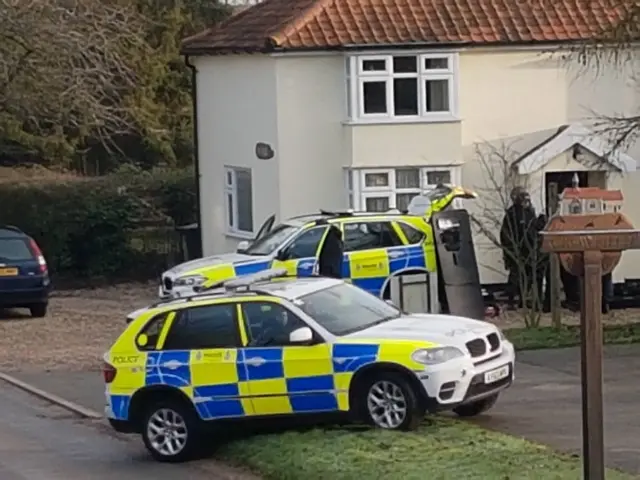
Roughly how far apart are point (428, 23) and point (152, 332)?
51.3 feet

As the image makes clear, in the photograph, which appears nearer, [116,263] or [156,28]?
[116,263]

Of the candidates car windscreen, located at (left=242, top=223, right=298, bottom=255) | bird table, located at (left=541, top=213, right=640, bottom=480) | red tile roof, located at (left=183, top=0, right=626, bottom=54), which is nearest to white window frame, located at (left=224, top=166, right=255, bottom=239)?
red tile roof, located at (left=183, top=0, right=626, bottom=54)

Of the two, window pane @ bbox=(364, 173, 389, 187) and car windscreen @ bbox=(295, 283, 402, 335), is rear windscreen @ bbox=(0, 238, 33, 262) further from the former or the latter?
car windscreen @ bbox=(295, 283, 402, 335)

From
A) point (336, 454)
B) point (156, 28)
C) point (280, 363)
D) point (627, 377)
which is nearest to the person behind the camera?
point (336, 454)

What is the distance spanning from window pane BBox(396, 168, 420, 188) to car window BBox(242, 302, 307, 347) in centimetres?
1503

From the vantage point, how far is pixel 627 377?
17.3 meters

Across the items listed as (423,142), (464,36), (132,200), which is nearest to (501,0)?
(464,36)

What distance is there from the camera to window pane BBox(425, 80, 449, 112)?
28.8 metres

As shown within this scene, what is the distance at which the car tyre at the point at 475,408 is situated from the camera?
14.5 meters

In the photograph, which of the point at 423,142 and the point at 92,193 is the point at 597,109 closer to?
the point at 423,142

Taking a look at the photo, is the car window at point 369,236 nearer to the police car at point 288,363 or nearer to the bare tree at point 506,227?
the bare tree at point 506,227

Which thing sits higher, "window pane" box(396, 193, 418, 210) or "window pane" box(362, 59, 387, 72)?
"window pane" box(362, 59, 387, 72)

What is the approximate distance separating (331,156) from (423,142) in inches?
70.4

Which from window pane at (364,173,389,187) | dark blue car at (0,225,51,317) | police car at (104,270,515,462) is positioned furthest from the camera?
window pane at (364,173,389,187)
